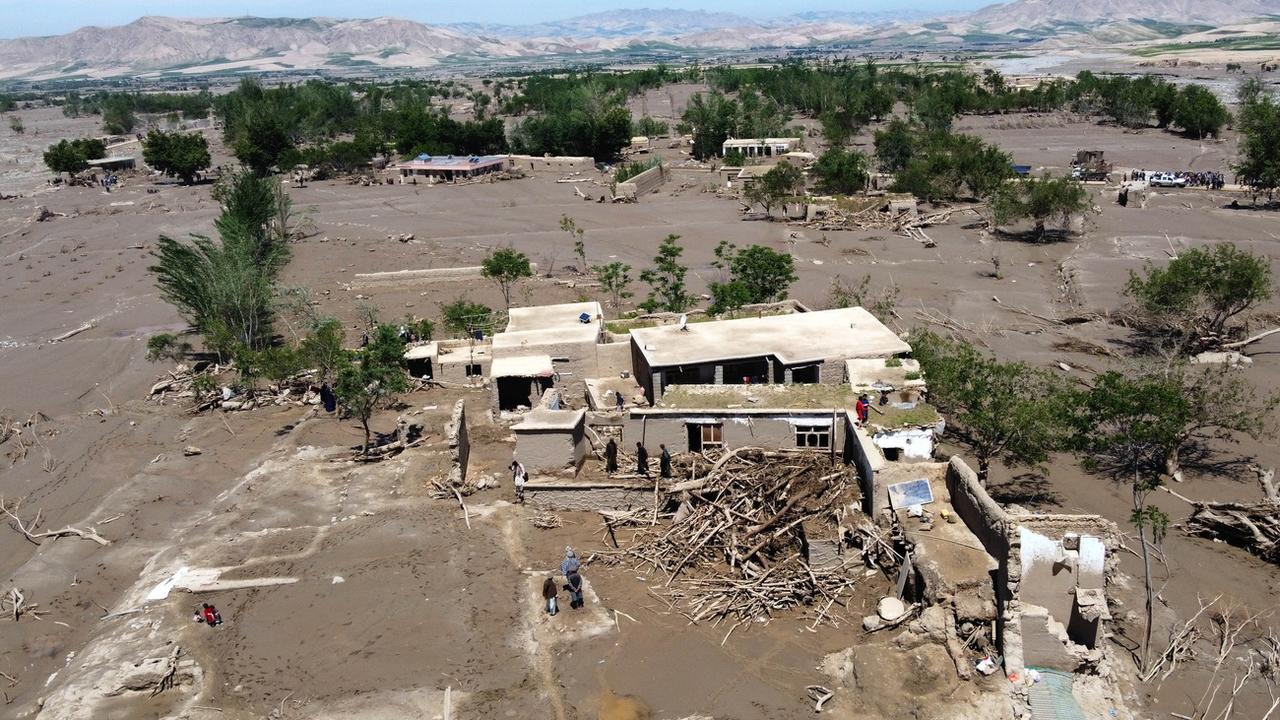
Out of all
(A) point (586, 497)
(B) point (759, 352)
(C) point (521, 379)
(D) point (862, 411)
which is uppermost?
(B) point (759, 352)

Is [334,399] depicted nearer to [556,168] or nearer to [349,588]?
[349,588]

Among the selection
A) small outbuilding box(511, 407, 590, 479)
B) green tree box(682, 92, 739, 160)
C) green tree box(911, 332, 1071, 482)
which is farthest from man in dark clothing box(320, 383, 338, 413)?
green tree box(682, 92, 739, 160)

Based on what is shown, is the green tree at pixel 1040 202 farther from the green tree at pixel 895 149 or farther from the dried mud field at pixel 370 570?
the green tree at pixel 895 149

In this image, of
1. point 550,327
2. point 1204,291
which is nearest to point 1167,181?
point 1204,291

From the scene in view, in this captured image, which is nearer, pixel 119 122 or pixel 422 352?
pixel 422 352

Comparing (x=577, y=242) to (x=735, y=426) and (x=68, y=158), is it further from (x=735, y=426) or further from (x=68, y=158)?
(x=68, y=158)

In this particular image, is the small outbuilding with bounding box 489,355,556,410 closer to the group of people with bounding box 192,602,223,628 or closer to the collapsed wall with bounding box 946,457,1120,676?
the group of people with bounding box 192,602,223,628
